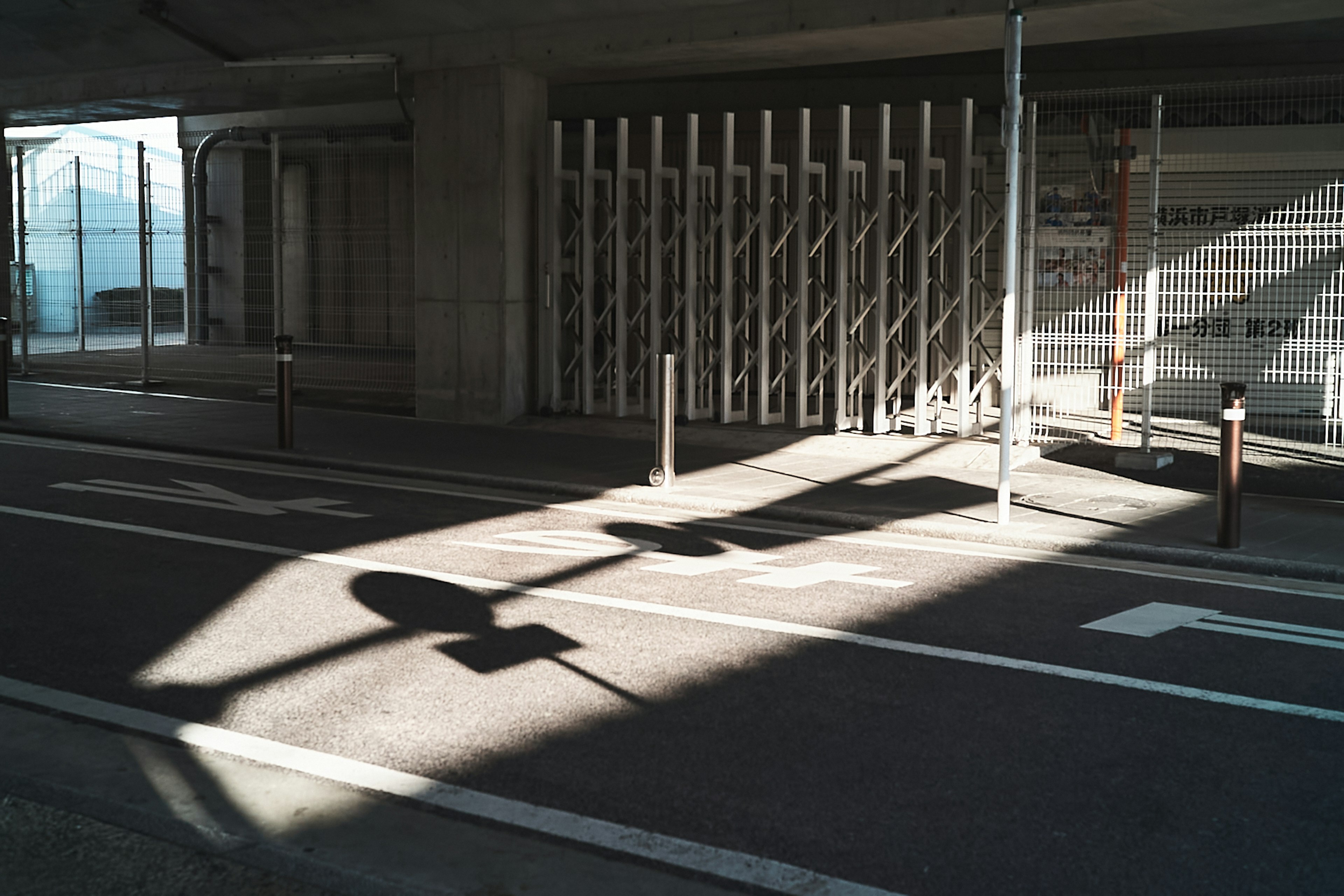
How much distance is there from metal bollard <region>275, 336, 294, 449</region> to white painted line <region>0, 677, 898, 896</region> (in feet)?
25.9

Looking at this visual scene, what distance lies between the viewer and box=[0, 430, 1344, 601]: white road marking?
8.13 m

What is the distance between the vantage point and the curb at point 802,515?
8406mm

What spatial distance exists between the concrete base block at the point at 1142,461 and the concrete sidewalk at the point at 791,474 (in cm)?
38

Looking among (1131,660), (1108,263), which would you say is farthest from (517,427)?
(1131,660)

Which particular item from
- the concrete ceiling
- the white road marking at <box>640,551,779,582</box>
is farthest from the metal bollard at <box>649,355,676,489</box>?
the concrete ceiling

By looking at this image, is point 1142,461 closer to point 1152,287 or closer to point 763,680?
point 1152,287

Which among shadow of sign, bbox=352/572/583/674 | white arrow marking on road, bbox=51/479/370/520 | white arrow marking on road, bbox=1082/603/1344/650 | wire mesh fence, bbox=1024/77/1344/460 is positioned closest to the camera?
shadow of sign, bbox=352/572/583/674

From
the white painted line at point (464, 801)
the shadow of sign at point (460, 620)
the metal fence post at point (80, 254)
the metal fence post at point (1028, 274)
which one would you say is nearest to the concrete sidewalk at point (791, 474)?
the metal fence post at point (1028, 274)

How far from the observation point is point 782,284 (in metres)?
15.0

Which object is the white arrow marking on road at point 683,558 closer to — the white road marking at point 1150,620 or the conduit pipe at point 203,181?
the white road marking at point 1150,620

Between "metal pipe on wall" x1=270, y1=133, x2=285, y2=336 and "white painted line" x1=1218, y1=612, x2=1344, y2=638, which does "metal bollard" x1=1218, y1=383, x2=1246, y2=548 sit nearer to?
"white painted line" x1=1218, y1=612, x2=1344, y2=638

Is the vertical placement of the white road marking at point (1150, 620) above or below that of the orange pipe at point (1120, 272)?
below

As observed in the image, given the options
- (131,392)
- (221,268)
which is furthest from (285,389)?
(221,268)

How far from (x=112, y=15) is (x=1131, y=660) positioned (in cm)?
1675
